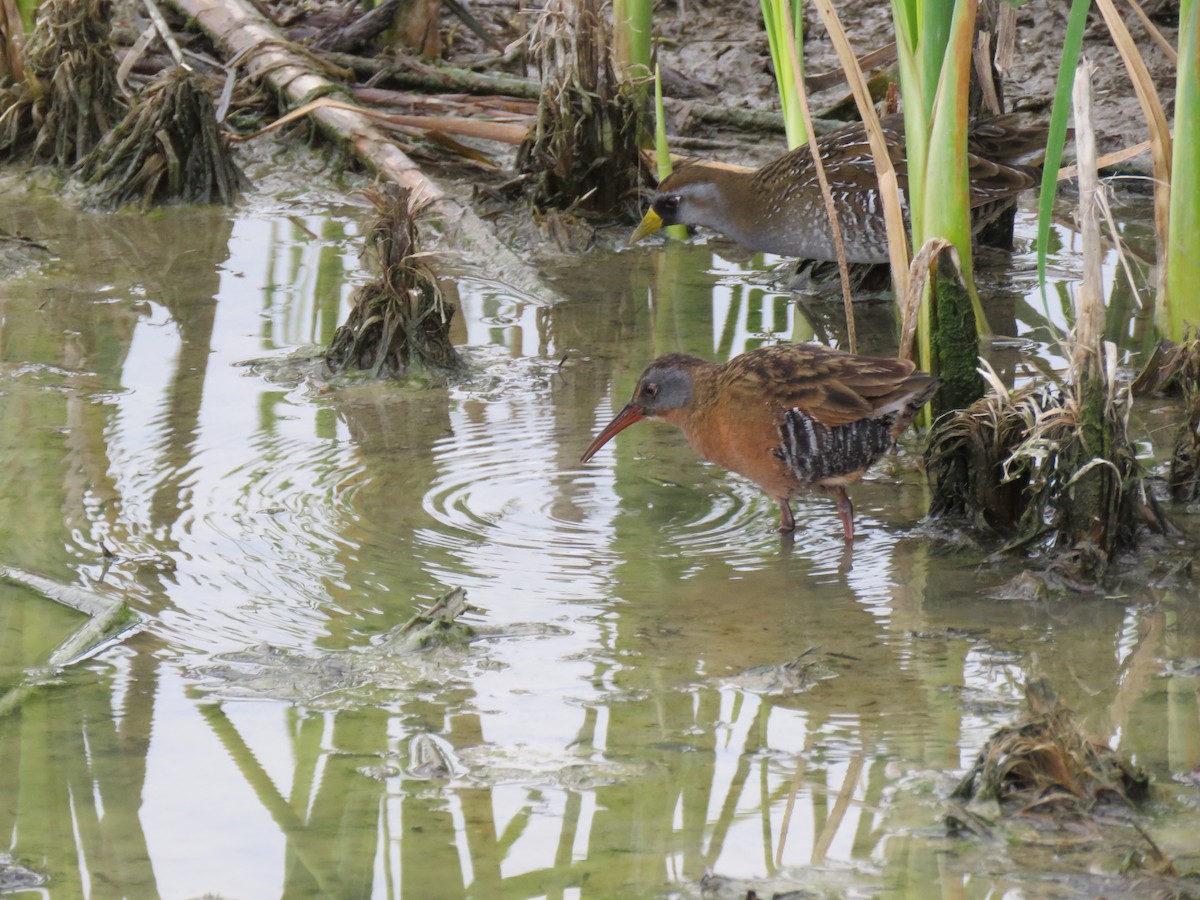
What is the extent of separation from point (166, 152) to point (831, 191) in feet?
10.1

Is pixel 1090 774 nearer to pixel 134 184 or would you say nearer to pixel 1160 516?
pixel 1160 516

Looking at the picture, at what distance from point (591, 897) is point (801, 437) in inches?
73.4

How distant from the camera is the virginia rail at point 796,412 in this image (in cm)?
412

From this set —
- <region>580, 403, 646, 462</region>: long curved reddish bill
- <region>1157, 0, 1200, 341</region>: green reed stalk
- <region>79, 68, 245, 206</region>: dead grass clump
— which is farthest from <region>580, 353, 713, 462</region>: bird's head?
<region>79, 68, 245, 206</region>: dead grass clump

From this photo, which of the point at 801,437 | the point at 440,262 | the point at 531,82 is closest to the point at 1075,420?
the point at 801,437

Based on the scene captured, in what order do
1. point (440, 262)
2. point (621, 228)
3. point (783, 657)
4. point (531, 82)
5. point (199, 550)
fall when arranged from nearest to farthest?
point (783, 657)
point (199, 550)
point (440, 262)
point (621, 228)
point (531, 82)

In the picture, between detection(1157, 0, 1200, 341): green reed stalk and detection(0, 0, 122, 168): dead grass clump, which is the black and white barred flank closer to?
detection(1157, 0, 1200, 341): green reed stalk

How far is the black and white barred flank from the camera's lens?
4.11 metres

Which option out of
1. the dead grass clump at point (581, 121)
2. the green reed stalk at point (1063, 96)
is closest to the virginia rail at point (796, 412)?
the green reed stalk at point (1063, 96)

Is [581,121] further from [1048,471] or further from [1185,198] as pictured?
[1048,471]

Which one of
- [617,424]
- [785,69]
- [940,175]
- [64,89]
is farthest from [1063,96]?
[64,89]

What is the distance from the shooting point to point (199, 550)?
396 centimetres

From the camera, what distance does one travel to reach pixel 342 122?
7566 mm

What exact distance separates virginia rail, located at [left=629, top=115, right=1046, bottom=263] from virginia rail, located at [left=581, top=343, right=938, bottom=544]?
1.44m
